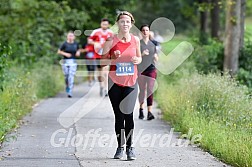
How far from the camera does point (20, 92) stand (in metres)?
15.7

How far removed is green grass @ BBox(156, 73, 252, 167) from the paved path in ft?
0.84

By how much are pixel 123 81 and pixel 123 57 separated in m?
0.36

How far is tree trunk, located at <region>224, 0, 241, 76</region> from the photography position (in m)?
20.2

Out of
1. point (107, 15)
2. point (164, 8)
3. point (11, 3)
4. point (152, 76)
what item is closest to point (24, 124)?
point (152, 76)

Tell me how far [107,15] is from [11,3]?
12.1m

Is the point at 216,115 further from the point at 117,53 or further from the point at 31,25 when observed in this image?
the point at 31,25

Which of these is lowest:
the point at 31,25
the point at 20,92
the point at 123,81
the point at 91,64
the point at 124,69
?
the point at 91,64

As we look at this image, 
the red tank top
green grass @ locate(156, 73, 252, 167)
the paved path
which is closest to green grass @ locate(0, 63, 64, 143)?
the paved path

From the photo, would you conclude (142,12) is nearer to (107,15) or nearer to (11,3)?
(107,15)

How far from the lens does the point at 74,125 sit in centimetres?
1395

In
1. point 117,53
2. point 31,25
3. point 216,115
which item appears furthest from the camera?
point 31,25

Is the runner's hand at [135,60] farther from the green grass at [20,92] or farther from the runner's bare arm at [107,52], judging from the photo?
the green grass at [20,92]

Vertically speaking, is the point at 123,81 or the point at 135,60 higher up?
the point at 135,60

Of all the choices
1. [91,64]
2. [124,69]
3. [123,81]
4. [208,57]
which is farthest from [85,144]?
[91,64]
